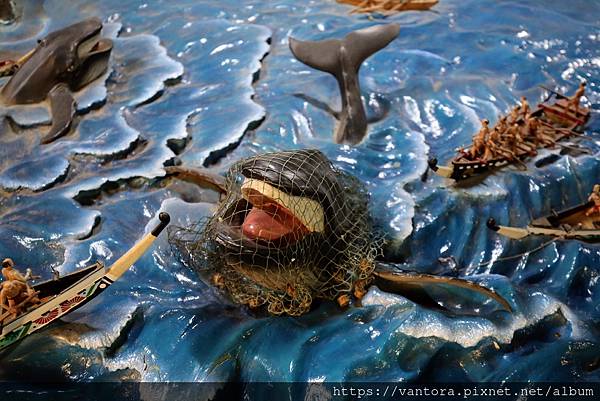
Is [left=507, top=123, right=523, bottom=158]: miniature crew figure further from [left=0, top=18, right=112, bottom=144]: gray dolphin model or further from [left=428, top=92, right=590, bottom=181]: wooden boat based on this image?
[left=0, top=18, right=112, bottom=144]: gray dolphin model

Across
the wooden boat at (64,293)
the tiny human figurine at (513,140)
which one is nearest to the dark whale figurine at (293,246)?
the wooden boat at (64,293)

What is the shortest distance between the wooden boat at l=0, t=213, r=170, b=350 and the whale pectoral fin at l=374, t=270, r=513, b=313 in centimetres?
158

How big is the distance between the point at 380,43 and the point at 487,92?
134 centimetres

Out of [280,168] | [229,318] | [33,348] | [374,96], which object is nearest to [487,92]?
[374,96]

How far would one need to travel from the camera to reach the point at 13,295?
379cm

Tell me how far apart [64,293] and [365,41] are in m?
4.06

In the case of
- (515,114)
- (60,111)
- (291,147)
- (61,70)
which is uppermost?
(61,70)

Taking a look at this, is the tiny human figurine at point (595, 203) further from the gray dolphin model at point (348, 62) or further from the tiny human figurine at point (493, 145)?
the gray dolphin model at point (348, 62)

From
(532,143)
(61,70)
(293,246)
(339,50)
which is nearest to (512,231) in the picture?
(532,143)

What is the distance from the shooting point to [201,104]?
6.93m

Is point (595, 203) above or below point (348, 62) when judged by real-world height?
below

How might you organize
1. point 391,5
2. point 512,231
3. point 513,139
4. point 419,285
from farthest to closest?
point 391,5
point 513,139
point 512,231
point 419,285

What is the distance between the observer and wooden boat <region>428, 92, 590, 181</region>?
18.2 ft

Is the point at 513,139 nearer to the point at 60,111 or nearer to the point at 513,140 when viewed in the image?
the point at 513,140
